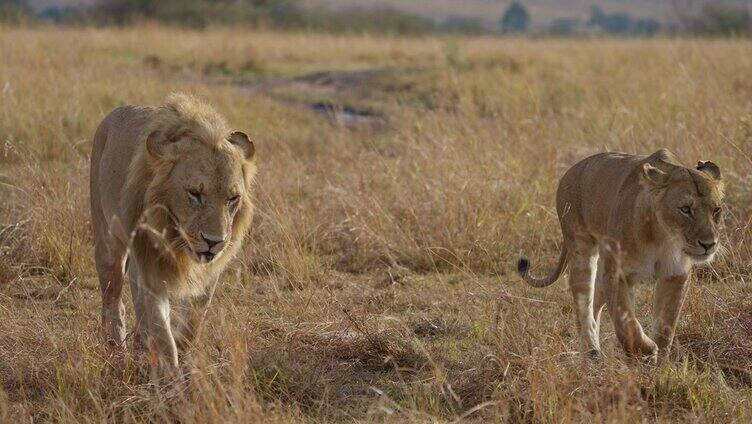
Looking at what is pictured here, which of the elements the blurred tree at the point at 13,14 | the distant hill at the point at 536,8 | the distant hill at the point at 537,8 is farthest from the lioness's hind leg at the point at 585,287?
the distant hill at the point at 536,8

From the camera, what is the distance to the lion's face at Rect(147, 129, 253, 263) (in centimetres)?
387

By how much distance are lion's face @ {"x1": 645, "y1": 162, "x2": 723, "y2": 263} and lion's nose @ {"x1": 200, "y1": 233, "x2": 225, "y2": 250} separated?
5.29 ft

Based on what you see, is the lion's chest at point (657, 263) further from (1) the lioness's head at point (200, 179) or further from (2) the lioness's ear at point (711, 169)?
(1) the lioness's head at point (200, 179)

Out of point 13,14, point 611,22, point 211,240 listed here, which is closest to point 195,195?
point 211,240

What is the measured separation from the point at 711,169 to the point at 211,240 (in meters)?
1.92

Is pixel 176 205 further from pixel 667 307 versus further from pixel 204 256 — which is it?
pixel 667 307

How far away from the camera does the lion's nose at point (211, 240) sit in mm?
3832

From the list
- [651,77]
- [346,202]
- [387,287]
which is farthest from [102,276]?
[651,77]

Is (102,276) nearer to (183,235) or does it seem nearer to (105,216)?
(105,216)

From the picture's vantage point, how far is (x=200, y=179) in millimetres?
3928

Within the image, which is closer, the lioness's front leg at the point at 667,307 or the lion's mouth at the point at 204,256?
the lion's mouth at the point at 204,256

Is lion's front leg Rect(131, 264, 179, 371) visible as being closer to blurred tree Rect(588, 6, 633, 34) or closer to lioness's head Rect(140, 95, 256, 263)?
lioness's head Rect(140, 95, 256, 263)

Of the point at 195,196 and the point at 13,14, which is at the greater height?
the point at 195,196

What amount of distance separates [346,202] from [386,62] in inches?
425
